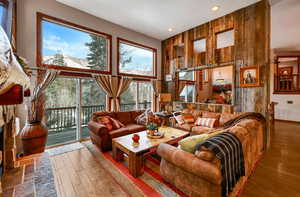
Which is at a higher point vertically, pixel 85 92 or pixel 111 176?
pixel 85 92

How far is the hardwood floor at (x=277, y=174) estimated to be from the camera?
191cm

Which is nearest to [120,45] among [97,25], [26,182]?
[97,25]

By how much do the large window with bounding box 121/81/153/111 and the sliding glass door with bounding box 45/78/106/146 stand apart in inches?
42.9

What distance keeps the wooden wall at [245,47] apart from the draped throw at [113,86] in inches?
106

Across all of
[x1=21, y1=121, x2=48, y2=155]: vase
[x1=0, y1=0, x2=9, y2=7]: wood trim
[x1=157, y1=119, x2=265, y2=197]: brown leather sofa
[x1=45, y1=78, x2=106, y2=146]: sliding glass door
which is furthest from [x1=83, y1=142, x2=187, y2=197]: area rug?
[x1=0, y1=0, x2=9, y2=7]: wood trim

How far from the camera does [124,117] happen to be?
4.21 metres

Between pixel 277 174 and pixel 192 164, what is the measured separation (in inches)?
78.5

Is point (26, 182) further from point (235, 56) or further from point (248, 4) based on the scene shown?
point (248, 4)

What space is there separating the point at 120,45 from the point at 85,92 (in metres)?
2.08

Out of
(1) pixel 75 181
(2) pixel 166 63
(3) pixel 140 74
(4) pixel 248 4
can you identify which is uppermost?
(4) pixel 248 4

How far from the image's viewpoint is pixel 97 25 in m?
4.13

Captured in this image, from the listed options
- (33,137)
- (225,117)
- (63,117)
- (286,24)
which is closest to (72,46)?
(63,117)

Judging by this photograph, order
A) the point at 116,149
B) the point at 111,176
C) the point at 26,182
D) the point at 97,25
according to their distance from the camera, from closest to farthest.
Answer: the point at 26,182, the point at 111,176, the point at 116,149, the point at 97,25

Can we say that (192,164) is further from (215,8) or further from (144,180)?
(215,8)
